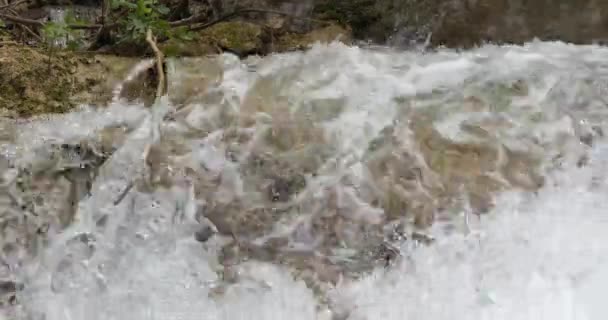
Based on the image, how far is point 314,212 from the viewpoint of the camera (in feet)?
7.66

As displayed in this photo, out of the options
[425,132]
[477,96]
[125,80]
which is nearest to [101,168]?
[125,80]

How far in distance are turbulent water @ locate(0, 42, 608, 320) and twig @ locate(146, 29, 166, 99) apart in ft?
0.33

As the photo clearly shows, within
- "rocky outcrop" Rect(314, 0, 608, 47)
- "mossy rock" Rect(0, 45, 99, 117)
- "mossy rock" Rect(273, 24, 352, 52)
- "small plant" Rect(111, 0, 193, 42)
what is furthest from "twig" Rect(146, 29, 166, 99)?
"rocky outcrop" Rect(314, 0, 608, 47)

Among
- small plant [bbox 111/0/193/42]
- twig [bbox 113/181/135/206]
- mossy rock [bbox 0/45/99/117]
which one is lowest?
twig [bbox 113/181/135/206]

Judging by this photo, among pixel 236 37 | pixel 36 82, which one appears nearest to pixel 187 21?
pixel 236 37

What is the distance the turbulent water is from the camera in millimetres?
2273

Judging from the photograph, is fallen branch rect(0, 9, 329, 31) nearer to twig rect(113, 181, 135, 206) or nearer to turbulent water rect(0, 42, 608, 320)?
turbulent water rect(0, 42, 608, 320)

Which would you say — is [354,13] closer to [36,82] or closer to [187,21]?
[187,21]

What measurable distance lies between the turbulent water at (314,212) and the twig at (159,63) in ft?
0.33

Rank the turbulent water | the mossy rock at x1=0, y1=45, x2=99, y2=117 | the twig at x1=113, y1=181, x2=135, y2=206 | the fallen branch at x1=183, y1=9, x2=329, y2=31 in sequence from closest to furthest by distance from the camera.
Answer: the turbulent water < the twig at x1=113, y1=181, x2=135, y2=206 < the mossy rock at x1=0, y1=45, x2=99, y2=117 < the fallen branch at x1=183, y1=9, x2=329, y2=31

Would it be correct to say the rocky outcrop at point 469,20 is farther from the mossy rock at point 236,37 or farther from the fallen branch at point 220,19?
the mossy rock at point 236,37

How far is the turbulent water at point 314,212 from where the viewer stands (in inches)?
89.5

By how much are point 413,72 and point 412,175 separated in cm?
56

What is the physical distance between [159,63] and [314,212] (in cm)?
90
